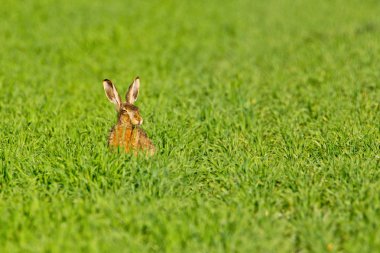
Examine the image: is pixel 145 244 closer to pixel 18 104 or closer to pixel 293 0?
pixel 18 104

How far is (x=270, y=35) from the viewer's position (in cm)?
1435

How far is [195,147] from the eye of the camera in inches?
248

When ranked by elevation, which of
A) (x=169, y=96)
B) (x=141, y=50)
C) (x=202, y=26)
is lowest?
(x=169, y=96)

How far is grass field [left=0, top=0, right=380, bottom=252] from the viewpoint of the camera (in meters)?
4.51

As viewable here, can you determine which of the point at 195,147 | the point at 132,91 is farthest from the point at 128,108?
the point at 195,147

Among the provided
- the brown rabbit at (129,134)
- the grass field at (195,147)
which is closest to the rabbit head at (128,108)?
the brown rabbit at (129,134)

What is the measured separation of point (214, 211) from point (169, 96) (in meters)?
3.96

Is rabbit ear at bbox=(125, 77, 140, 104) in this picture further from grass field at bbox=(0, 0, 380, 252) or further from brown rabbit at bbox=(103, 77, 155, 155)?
grass field at bbox=(0, 0, 380, 252)

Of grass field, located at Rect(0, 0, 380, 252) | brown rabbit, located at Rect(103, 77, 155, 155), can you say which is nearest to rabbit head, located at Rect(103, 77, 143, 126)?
brown rabbit, located at Rect(103, 77, 155, 155)

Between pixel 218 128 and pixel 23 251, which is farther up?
pixel 218 128

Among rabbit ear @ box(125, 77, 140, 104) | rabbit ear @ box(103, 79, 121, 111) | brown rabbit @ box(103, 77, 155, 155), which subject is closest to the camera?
brown rabbit @ box(103, 77, 155, 155)

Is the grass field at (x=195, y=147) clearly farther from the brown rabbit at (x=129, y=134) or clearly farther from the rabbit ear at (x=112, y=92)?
the rabbit ear at (x=112, y=92)

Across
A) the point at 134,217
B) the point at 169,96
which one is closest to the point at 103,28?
the point at 169,96

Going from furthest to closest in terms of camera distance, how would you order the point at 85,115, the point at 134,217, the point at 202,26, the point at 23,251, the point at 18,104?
1. the point at 202,26
2. the point at 18,104
3. the point at 85,115
4. the point at 134,217
5. the point at 23,251
